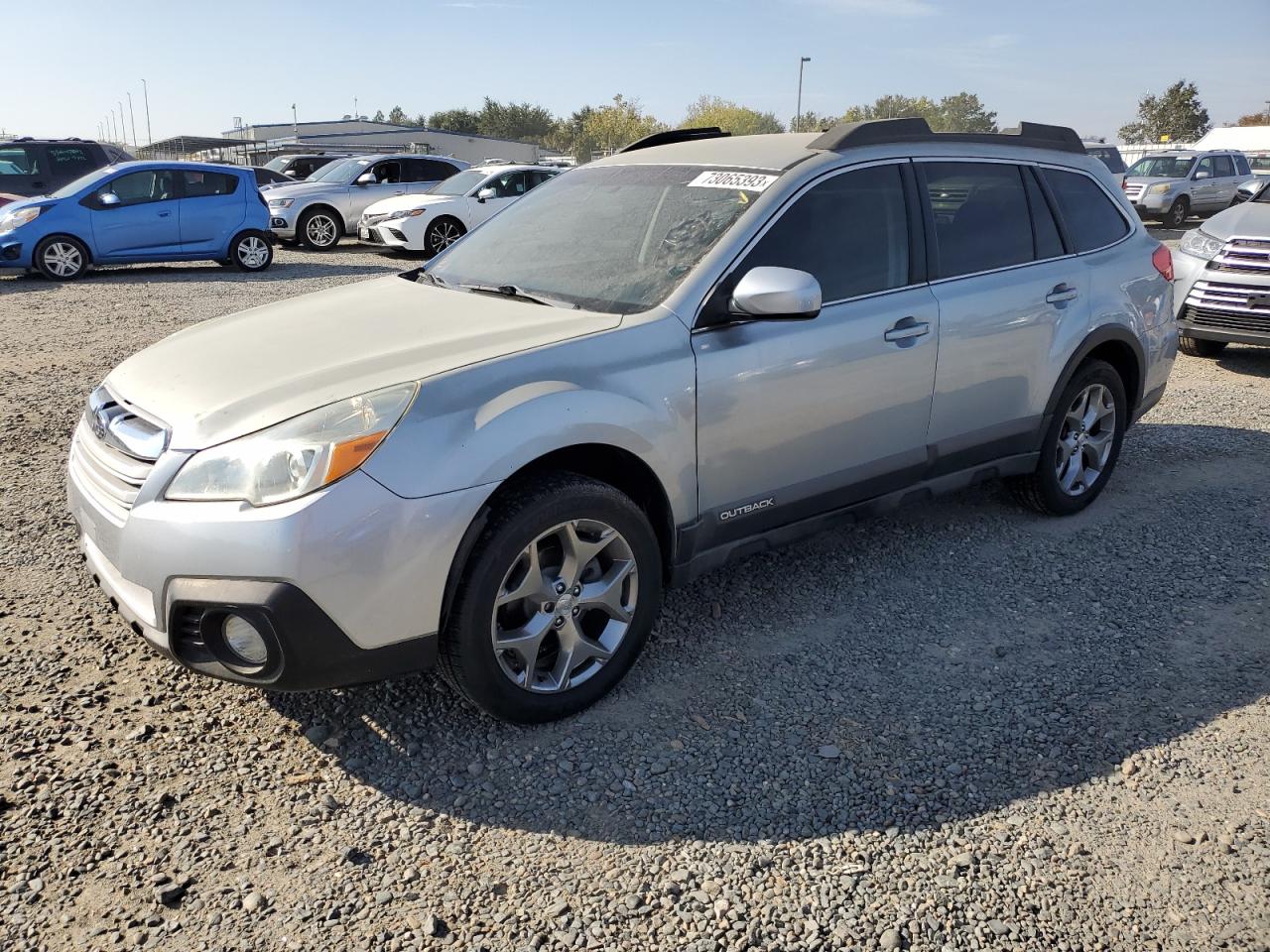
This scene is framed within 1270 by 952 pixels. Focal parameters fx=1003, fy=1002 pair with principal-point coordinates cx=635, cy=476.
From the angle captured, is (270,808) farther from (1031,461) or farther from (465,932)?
(1031,461)

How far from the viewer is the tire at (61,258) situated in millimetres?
12977

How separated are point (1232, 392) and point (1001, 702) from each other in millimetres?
5710

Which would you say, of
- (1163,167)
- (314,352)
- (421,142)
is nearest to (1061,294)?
(314,352)

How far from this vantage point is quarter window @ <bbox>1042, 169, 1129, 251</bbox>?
4.79 metres

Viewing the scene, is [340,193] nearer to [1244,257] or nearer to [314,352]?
[1244,257]

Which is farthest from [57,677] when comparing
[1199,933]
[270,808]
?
[1199,933]

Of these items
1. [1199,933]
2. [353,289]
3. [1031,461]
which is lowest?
[1199,933]

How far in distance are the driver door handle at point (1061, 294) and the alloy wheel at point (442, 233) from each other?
41.1ft

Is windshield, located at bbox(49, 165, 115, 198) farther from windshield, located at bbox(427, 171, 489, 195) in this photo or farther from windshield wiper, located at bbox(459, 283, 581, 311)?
windshield wiper, located at bbox(459, 283, 581, 311)

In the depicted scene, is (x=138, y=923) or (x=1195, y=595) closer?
(x=138, y=923)

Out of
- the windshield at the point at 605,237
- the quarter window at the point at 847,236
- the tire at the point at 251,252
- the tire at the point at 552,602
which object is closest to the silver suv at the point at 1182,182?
the tire at the point at 251,252

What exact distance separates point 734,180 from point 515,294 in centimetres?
94

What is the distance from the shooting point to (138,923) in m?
2.38

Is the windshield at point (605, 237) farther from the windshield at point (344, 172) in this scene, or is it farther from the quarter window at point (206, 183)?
the windshield at point (344, 172)
